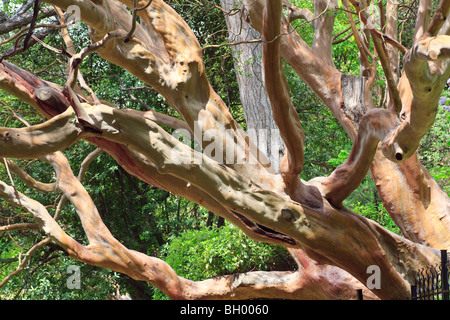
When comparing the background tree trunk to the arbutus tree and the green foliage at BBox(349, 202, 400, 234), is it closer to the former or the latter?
the arbutus tree

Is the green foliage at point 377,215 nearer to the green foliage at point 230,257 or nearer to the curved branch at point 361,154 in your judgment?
the green foliage at point 230,257

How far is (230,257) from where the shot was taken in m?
8.18

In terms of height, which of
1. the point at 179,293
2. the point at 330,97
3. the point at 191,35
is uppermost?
the point at 330,97

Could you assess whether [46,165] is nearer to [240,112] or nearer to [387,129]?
[240,112]

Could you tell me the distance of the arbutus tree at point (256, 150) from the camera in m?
4.41

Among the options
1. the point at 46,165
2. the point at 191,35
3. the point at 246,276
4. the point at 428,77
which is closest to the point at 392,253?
the point at 246,276

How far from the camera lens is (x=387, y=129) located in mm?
5047

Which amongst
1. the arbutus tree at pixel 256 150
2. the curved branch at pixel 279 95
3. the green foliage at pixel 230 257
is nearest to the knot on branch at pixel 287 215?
the arbutus tree at pixel 256 150

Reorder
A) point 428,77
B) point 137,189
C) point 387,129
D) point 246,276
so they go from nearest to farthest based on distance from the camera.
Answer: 1. point 428,77
2. point 387,129
3. point 246,276
4. point 137,189

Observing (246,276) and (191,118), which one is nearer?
(191,118)

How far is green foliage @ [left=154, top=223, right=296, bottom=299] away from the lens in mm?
8180

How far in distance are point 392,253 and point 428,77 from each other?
2485mm

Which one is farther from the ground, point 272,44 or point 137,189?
point 137,189

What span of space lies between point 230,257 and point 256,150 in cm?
277
